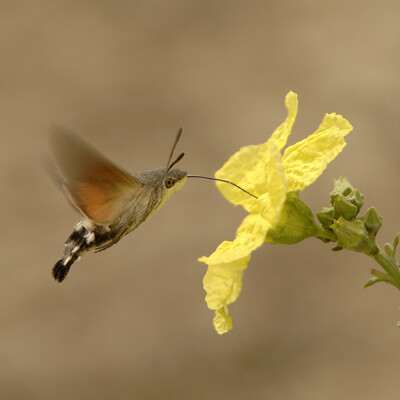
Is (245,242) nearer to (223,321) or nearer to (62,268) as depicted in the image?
(223,321)

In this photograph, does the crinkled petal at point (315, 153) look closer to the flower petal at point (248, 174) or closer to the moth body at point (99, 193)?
the flower petal at point (248, 174)

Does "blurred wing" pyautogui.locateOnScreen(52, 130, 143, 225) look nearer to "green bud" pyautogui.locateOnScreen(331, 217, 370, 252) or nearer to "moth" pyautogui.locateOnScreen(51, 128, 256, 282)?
"moth" pyautogui.locateOnScreen(51, 128, 256, 282)

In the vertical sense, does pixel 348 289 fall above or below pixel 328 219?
above

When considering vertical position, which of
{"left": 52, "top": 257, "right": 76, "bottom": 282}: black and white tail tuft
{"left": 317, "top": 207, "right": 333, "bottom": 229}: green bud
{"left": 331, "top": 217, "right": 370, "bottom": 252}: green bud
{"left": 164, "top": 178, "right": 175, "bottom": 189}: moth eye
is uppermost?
{"left": 164, "top": 178, "right": 175, "bottom": 189}: moth eye

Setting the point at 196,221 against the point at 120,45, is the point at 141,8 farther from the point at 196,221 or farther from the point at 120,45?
the point at 196,221

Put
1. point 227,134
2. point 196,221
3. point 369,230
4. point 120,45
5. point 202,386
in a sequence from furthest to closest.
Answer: point 120,45, point 227,134, point 196,221, point 202,386, point 369,230

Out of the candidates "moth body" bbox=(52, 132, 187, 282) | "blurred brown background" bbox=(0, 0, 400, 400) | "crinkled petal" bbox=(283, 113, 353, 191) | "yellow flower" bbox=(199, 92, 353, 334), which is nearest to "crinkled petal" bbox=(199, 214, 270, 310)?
"yellow flower" bbox=(199, 92, 353, 334)

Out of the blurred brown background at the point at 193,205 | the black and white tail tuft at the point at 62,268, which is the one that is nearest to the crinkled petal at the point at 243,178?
the black and white tail tuft at the point at 62,268

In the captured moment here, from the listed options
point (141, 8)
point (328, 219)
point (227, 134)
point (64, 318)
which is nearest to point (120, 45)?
point (141, 8)
